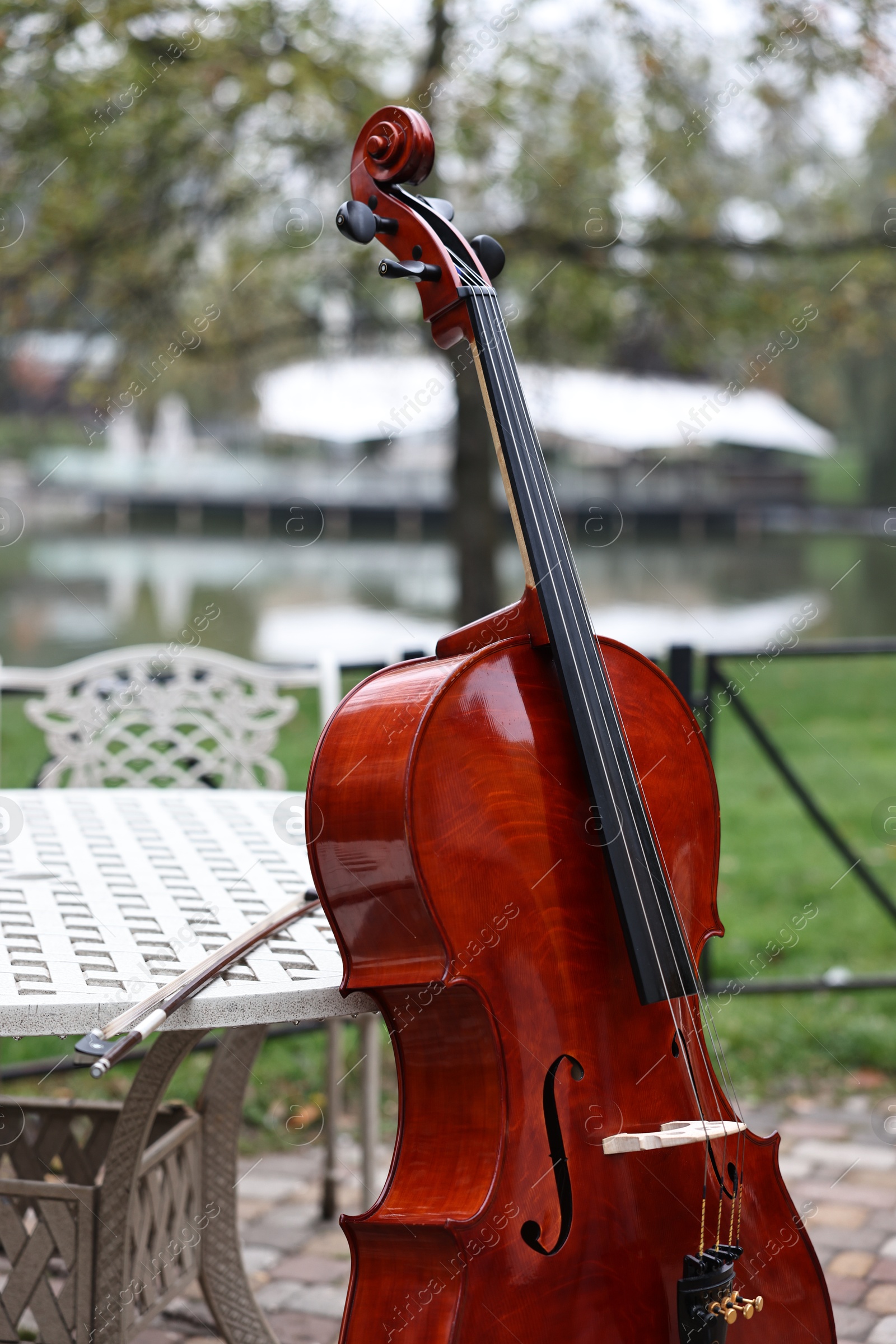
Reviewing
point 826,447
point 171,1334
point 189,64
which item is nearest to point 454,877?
point 171,1334

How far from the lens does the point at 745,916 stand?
15.0 ft

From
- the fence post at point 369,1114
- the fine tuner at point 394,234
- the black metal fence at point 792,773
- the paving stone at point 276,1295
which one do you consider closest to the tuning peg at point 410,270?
the fine tuner at point 394,234

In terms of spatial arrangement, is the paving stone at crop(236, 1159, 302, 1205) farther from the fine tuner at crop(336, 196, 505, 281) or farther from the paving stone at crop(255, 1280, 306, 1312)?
the fine tuner at crop(336, 196, 505, 281)

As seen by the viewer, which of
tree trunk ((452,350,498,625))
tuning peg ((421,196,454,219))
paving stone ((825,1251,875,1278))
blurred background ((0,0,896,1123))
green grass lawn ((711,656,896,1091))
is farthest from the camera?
tree trunk ((452,350,498,625))

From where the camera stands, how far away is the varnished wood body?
4.42 feet

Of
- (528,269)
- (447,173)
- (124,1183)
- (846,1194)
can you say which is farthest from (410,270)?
(528,269)

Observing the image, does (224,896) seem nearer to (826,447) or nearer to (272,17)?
(272,17)

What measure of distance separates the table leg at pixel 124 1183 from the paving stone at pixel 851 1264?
52.3 inches

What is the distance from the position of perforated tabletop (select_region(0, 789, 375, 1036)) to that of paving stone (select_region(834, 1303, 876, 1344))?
Result: 1.21 meters

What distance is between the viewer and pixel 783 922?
450cm

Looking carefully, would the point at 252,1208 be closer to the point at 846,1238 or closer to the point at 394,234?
the point at 846,1238

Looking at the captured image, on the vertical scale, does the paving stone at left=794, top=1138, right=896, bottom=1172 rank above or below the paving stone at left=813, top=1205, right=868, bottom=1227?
above

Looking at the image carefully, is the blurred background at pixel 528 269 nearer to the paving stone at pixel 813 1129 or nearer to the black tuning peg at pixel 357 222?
the paving stone at pixel 813 1129

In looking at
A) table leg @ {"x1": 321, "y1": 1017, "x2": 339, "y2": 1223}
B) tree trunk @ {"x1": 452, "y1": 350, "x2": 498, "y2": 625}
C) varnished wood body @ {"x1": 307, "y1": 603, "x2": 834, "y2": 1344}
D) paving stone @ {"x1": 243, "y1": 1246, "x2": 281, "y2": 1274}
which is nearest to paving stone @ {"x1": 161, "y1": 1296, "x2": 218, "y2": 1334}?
paving stone @ {"x1": 243, "y1": 1246, "x2": 281, "y2": 1274}
